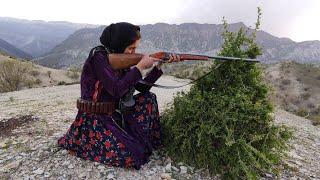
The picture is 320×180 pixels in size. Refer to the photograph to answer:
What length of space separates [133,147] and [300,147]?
4443 millimetres

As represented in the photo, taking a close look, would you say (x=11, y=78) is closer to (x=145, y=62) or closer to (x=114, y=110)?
(x=114, y=110)

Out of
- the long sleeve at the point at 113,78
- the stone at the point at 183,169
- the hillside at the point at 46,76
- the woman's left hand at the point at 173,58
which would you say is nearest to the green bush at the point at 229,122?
the stone at the point at 183,169

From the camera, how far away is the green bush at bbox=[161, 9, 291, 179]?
5520mm

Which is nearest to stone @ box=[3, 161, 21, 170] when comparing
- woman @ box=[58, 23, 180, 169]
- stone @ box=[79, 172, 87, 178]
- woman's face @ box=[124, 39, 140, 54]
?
woman @ box=[58, 23, 180, 169]

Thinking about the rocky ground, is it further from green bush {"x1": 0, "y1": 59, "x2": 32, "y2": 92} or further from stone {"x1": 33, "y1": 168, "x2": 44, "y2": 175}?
green bush {"x1": 0, "y1": 59, "x2": 32, "y2": 92}

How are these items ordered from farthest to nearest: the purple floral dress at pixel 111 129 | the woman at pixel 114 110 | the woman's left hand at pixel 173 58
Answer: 1. the purple floral dress at pixel 111 129
2. the woman's left hand at pixel 173 58
3. the woman at pixel 114 110

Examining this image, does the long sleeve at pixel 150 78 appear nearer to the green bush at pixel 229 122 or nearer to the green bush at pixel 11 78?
the green bush at pixel 229 122

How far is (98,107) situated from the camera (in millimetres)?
5465

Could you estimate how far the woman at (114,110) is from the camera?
5.18 m

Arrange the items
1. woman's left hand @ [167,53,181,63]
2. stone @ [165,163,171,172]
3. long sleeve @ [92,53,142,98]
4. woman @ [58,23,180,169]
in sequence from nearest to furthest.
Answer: long sleeve @ [92,53,142,98] < woman @ [58,23,180,169] < woman's left hand @ [167,53,181,63] < stone @ [165,163,171,172]

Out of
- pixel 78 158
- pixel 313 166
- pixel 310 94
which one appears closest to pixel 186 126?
pixel 78 158

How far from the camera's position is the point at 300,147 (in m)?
8.36

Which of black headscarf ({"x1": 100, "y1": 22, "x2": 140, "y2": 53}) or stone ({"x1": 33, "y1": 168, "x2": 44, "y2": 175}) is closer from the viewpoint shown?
black headscarf ({"x1": 100, "y1": 22, "x2": 140, "y2": 53})

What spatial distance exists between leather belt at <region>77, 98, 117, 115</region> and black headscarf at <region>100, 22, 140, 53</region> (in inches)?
30.1
